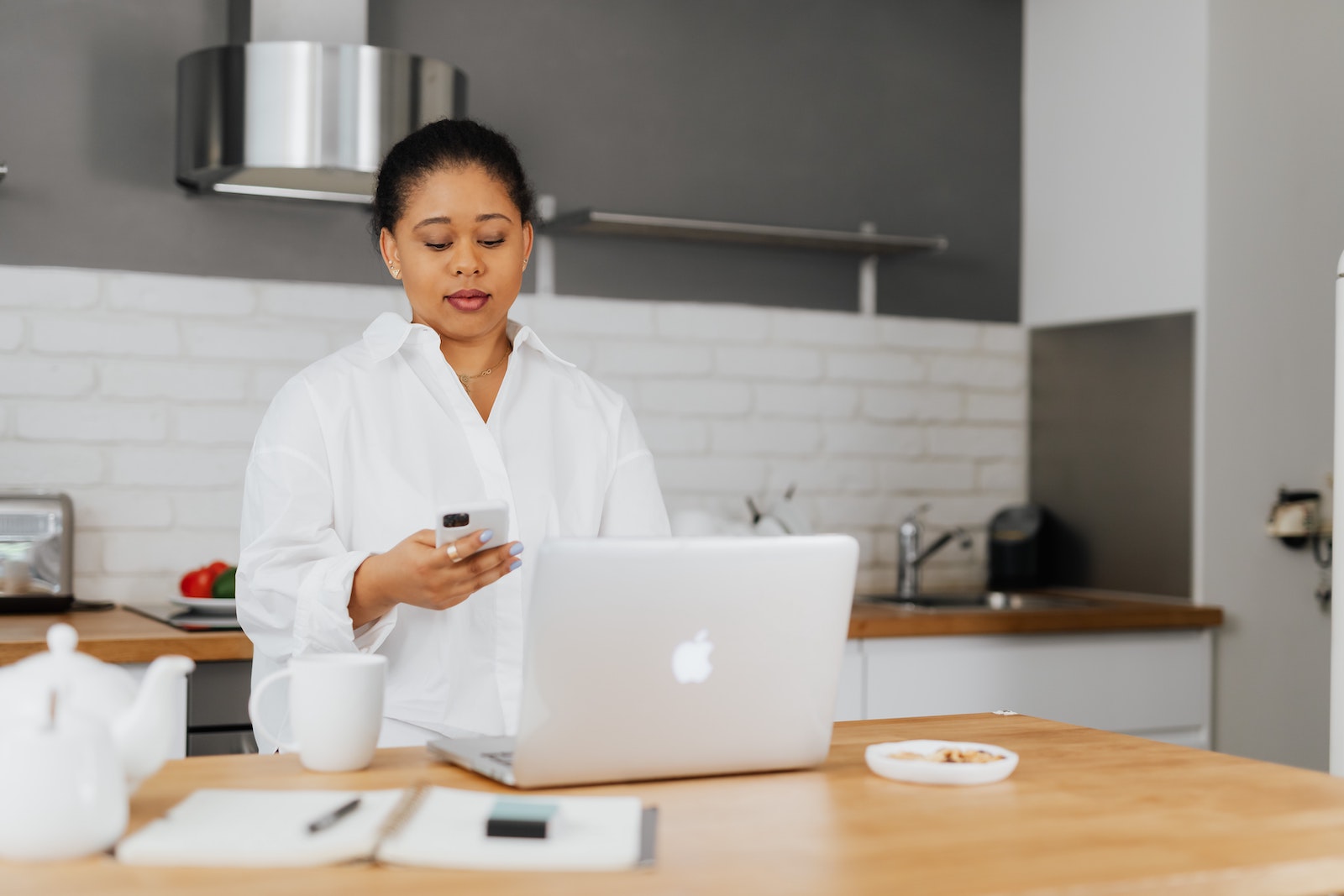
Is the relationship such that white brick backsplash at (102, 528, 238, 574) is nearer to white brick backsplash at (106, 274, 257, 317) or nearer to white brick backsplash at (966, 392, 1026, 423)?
white brick backsplash at (106, 274, 257, 317)

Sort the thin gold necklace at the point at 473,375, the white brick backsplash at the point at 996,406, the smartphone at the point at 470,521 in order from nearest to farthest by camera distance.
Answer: the smartphone at the point at 470,521 < the thin gold necklace at the point at 473,375 < the white brick backsplash at the point at 996,406

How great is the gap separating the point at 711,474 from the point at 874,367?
1.71 feet

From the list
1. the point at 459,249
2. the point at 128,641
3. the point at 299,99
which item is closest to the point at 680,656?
the point at 459,249

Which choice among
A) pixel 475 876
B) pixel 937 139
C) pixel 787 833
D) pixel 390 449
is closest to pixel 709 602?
pixel 787 833

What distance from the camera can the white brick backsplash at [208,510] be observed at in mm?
2889

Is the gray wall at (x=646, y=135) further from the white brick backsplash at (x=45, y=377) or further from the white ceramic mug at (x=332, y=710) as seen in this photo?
the white ceramic mug at (x=332, y=710)

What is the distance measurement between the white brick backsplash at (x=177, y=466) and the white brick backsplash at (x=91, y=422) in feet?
0.11

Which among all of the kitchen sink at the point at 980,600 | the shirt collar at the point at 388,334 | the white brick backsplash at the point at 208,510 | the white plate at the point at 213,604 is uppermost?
the shirt collar at the point at 388,334

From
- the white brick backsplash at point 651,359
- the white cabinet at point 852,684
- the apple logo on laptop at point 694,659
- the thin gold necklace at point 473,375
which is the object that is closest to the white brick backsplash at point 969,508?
the white brick backsplash at point 651,359

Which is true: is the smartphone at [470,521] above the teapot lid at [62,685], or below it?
above

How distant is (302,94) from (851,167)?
146cm

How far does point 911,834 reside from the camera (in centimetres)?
112

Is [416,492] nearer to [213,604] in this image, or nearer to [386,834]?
[386,834]

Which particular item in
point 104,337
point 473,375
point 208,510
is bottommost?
point 208,510
